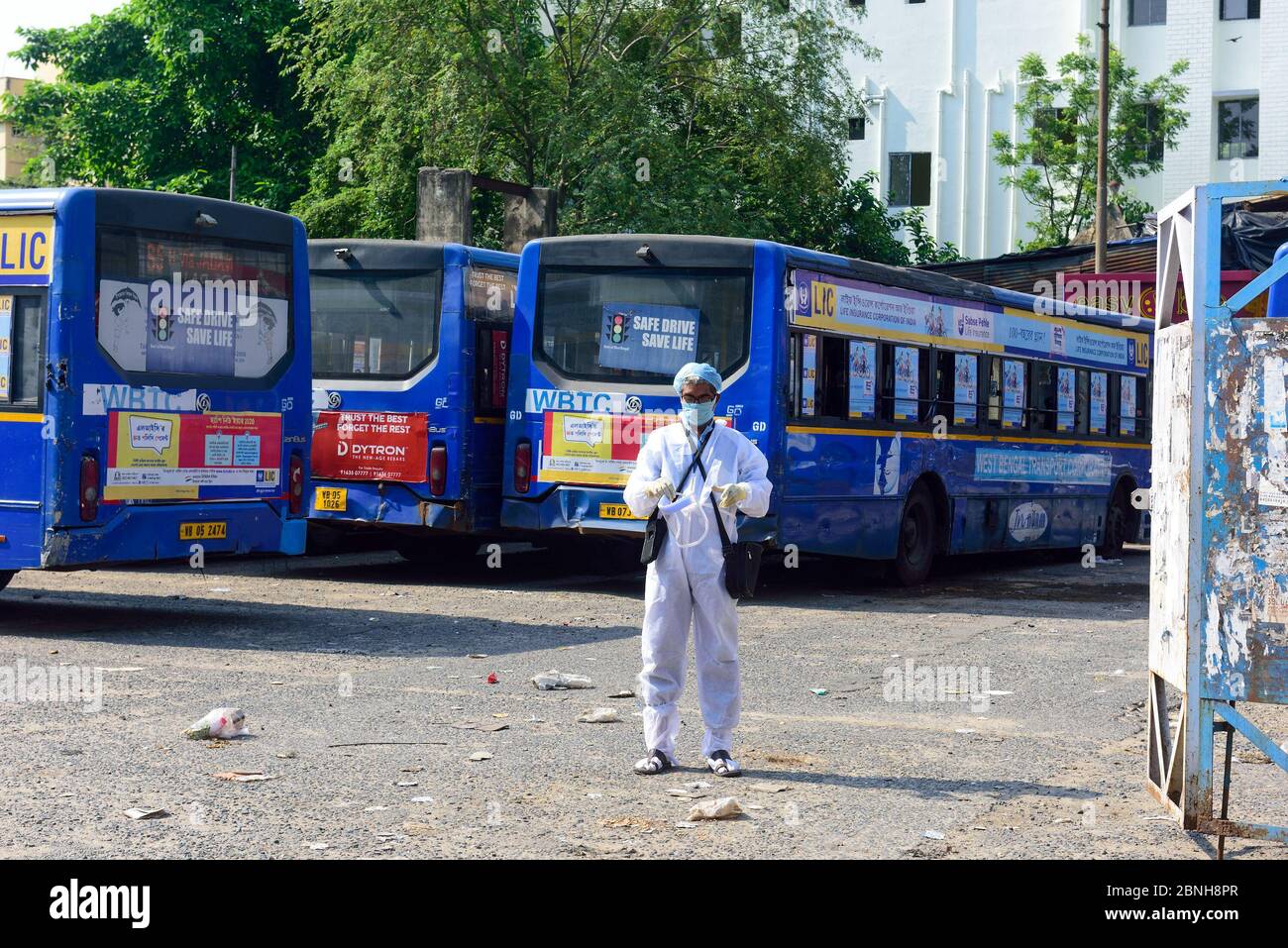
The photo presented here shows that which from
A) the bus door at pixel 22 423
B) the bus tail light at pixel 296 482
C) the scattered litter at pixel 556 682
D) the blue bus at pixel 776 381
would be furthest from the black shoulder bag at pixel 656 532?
the blue bus at pixel 776 381

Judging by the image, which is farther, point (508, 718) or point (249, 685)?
point (249, 685)

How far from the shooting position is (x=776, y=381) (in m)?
14.8

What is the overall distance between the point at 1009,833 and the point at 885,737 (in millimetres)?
2136

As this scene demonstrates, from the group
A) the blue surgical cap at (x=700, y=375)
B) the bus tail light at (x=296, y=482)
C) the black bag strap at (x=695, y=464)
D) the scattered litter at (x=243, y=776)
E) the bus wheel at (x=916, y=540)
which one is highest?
the blue surgical cap at (x=700, y=375)

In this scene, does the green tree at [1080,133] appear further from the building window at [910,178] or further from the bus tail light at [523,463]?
the bus tail light at [523,463]

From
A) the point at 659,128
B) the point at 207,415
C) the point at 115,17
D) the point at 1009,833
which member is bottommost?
the point at 1009,833

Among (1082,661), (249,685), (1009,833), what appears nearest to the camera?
(1009,833)

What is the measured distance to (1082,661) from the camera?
38.1 ft

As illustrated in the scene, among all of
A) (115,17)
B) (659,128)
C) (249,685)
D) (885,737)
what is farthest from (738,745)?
(115,17)

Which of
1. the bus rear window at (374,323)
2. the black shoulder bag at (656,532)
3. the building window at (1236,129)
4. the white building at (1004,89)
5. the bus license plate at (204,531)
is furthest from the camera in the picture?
the building window at (1236,129)

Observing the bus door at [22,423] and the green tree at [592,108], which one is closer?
the bus door at [22,423]

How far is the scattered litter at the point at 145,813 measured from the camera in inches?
257

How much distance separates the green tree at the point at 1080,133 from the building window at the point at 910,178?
12.4 ft
